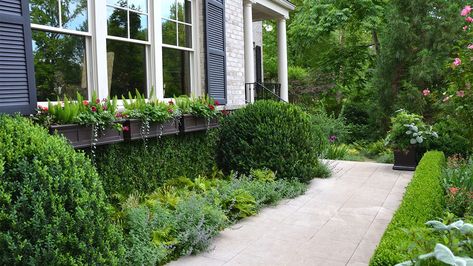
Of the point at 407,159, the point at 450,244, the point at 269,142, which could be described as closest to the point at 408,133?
the point at 407,159

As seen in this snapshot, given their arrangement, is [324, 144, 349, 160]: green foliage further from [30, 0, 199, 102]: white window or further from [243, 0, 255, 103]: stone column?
[30, 0, 199, 102]: white window

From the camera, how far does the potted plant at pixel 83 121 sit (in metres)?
3.60

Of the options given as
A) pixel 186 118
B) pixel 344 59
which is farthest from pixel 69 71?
pixel 344 59

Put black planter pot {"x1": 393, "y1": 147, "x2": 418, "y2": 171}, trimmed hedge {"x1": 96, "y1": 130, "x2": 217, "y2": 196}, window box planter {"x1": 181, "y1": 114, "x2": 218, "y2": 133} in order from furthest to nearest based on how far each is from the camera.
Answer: black planter pot {"x1": 393, "y1": 147, "x2": 418, "y2": 171} → window box planter {"x1": 181, "y1": 114, "x2": 218, "y2": 133} → trimmed hedge {"x1": 96, "y1": 130, "x2": 217, "y2": 196}

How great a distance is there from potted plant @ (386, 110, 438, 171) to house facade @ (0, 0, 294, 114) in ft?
9.48

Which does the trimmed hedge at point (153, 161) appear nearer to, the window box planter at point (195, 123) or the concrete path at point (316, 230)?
the window box planter at point (195, 123)

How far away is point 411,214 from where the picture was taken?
3.09 m

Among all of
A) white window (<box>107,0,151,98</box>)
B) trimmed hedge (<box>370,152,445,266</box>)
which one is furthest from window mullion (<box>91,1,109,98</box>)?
trimmed hedge (<box>370,152,445,266</box>)

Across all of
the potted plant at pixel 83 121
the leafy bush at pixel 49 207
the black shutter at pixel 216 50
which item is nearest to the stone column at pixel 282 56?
the black shutter at pixel 216 50

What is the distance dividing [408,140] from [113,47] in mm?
5154

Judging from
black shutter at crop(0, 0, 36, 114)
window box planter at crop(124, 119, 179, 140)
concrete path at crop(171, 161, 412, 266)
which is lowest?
concrete path at crop(171, 161, 412, 266)

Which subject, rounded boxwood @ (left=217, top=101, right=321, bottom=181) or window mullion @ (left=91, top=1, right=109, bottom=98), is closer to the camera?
window mullion @ (left=91, top=1, right=109, bottom=98)

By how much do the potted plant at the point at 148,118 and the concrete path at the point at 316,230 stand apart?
146 cm

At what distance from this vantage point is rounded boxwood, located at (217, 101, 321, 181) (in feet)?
19.4
